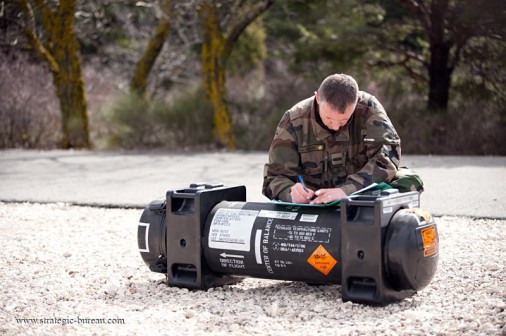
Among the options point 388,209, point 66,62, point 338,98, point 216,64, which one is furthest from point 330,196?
point 66,62

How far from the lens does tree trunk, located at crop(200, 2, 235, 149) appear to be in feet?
47.4

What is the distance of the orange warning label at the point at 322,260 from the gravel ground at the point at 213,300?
0.68 feet

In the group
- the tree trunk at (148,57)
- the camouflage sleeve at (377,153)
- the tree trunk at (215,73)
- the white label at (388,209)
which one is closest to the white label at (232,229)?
the camouflage sleeve at (377,153)

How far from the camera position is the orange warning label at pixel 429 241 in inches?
142

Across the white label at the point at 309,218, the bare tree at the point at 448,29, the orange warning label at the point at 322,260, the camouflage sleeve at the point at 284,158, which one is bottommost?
the orange warning label at the point at 322,260

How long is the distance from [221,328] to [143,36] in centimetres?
Answer: 2292

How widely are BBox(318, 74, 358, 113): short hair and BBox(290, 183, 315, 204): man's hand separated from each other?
0.48m

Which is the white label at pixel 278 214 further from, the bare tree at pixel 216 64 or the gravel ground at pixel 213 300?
the bare tree at pixel 216 64

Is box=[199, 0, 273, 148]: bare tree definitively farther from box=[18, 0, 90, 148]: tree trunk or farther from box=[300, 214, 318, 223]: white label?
box=[300, 214, 318, 223]: white label

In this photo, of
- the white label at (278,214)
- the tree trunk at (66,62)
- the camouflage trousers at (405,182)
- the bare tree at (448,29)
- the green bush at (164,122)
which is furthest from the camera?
the green bush at (164,122)

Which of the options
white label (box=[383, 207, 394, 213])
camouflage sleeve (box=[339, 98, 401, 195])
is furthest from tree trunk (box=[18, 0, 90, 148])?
white label (box=[383, 207, 394, 213])

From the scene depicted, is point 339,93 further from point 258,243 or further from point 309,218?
point 258,243

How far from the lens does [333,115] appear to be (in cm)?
403

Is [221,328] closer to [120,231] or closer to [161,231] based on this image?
[161,231]
